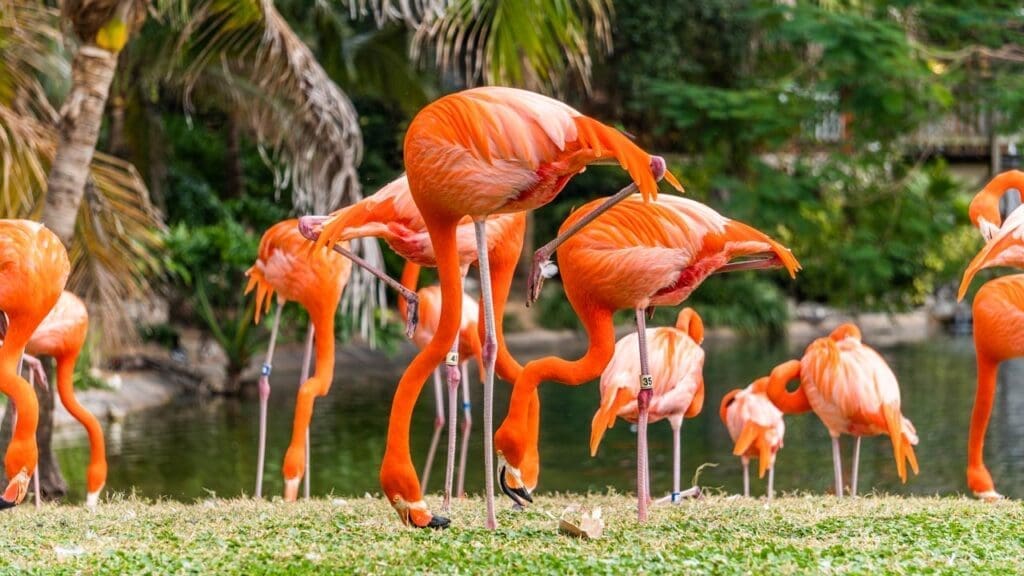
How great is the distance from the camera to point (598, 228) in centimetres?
467

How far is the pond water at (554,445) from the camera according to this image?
8367mm

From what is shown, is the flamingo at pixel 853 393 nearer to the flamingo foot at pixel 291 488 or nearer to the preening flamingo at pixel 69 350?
the flamingo foot at pixel 291 488

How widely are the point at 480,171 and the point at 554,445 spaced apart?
640cm

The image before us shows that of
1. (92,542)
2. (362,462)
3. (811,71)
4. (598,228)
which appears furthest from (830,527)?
(811,71)

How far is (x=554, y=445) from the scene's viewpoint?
400 inches

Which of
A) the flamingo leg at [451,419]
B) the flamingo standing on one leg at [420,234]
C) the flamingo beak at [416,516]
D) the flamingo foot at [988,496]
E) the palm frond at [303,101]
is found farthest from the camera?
the palm frond at [303,101]

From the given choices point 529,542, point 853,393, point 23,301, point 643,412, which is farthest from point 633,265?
point 23,301

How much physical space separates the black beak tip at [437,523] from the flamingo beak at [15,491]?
4.86 ft

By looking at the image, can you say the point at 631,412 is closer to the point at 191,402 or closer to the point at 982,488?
the point at 982,488

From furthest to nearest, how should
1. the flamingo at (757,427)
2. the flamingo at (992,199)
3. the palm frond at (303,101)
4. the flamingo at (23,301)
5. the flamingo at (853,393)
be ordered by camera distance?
the palm frond at (303,101) < the flamingo at (757,427) < the flamingo at (992,199) < the flamingo at (853,393) < the flamingo at (23,301)

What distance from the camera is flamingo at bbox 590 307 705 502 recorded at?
5.73 m

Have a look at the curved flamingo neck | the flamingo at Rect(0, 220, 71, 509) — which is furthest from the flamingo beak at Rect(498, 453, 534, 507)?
the curved flamingo neck

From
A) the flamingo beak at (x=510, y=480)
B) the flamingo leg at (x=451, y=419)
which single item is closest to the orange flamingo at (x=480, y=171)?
the flamingo beak at (x=510, y=480)

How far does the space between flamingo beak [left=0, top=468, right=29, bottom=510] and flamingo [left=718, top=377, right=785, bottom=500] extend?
338cm
